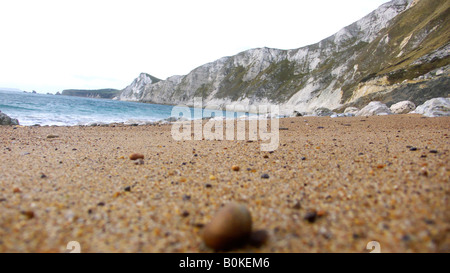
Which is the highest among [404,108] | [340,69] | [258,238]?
[340,69]

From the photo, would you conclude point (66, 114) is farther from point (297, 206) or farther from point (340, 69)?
point (340, 69)

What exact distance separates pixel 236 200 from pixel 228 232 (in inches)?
40.5

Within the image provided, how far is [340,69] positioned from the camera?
70.9 metres

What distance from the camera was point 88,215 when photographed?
8.86 feet

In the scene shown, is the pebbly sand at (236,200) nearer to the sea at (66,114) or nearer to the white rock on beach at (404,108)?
the sea at (66,114)

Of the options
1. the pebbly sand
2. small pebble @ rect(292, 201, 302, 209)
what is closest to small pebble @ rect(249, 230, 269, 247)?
the pebbly sand

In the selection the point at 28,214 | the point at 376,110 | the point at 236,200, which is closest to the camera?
the point at 28,214

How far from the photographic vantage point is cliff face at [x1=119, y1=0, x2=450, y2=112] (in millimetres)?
32594

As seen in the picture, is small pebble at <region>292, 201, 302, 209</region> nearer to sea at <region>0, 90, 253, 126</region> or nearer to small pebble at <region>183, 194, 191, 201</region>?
small pebble at <region>183, 194, 191, 201</region>

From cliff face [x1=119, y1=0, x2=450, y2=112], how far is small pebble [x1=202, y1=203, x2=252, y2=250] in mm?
28793

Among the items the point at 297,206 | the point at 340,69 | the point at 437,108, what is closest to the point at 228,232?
the point at 297,206

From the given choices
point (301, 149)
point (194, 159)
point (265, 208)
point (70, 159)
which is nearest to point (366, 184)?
point (265, 208)

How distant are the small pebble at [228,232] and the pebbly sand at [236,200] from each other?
0.10 metres
